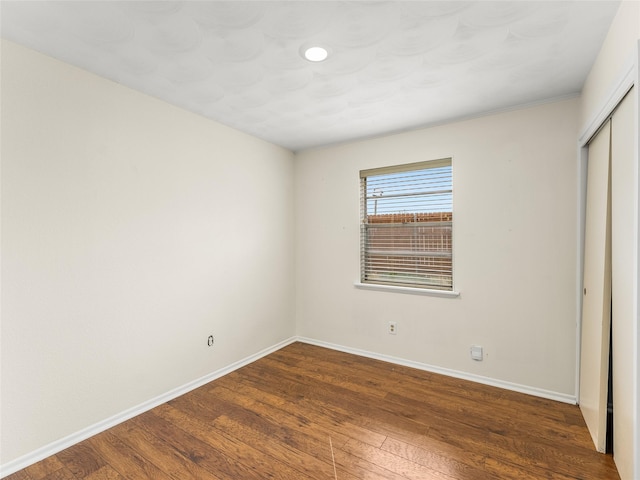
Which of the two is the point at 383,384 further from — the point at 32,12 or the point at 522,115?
the point at 32,12

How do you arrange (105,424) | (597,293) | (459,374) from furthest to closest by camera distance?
(459,374)
(105,424)
(597,293)

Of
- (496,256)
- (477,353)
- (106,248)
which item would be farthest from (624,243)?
(106,248)

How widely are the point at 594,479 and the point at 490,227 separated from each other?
1793 mm

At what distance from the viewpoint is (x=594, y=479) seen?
170 cm

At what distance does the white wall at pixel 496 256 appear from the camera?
8.34 feet

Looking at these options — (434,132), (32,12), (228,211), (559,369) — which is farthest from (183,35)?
(559,369)

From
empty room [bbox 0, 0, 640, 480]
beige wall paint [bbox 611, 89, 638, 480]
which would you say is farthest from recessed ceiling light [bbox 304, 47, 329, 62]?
beige wall paint [bbox 611, 89, 638, 480]

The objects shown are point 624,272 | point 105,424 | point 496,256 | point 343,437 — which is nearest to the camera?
point 624,272

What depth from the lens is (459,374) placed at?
2982mm

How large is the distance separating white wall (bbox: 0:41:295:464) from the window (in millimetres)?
1357

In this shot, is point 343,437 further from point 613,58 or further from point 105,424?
point 613,58

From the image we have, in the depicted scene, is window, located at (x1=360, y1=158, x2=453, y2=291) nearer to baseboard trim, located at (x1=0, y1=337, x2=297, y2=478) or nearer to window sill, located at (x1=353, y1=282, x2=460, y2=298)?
window sill, located at (x1=353, y1=282, x2=460, y2=298)

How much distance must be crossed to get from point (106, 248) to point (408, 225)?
2680 millimetres

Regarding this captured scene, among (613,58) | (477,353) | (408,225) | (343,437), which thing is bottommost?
(343,437)
